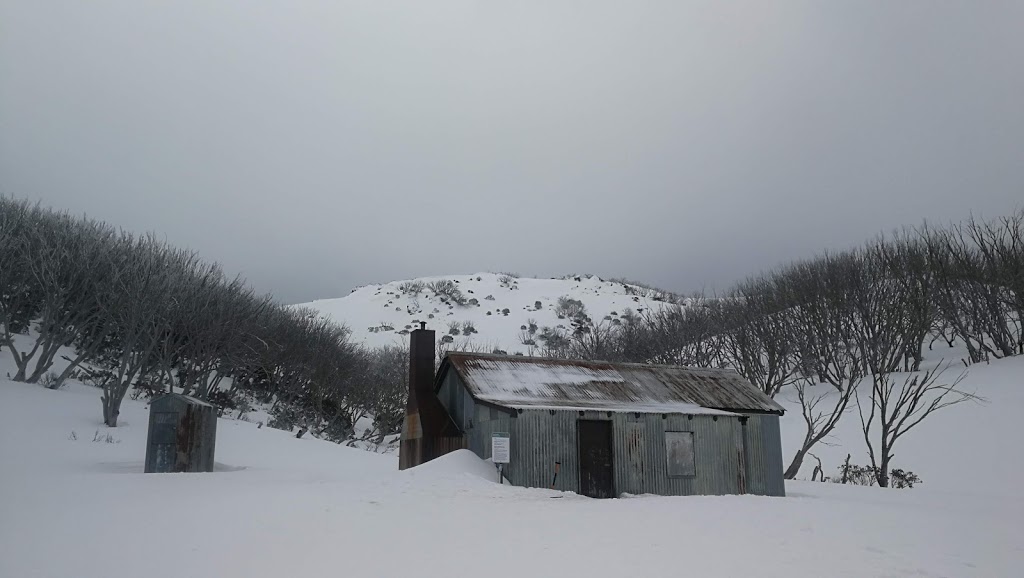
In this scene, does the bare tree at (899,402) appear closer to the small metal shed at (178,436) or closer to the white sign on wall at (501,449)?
the white sign on wall at (501,449)

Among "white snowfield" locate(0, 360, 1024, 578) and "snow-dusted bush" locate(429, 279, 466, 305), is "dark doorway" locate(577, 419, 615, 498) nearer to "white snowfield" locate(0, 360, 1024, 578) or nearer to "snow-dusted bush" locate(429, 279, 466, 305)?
"white snowfield" locate(0, 360, 1024, 578)

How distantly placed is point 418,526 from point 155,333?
17.7 meters

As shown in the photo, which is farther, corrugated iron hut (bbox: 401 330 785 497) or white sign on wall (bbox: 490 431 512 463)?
corrugated iron hut (bbox: 401 330 785 497)

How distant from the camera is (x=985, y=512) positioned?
15.8m

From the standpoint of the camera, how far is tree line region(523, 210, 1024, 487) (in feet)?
111

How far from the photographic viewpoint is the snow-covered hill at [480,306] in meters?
71.4

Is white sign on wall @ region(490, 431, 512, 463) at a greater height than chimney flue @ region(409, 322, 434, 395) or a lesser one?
lesser

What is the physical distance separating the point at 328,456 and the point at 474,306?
6084cm

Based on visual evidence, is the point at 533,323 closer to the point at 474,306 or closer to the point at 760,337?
the point at 474,306

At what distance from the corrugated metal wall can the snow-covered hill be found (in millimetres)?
41915

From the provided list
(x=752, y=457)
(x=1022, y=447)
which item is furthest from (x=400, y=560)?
(x=1022, y=447)

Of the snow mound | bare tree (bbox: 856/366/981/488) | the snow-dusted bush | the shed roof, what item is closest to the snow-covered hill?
the snow-dusted bush

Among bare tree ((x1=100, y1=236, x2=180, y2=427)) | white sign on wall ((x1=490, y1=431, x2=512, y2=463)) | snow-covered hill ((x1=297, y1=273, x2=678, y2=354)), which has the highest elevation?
snow-covered hill ((x1=297, y1=273, x2=678, y2=354))

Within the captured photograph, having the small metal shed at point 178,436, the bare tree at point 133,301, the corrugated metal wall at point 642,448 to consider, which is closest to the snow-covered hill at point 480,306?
the bare tree at point 133,301
